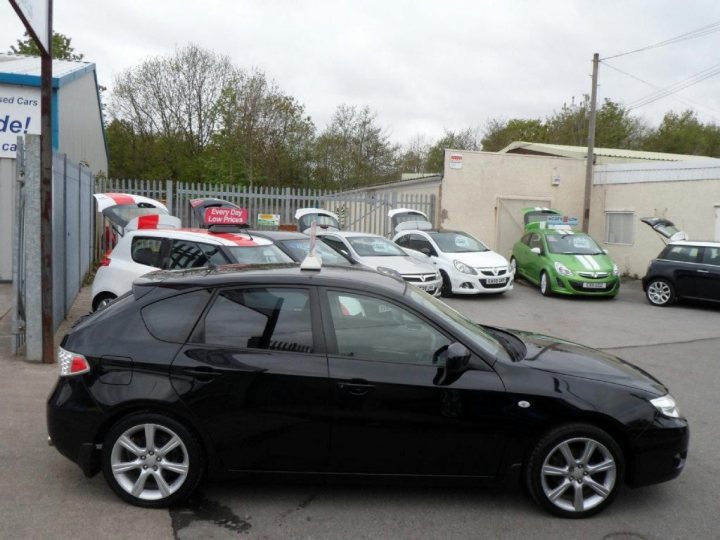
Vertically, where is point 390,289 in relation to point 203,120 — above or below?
below

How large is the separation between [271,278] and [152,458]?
4.32ft

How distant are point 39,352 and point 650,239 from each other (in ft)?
55.9

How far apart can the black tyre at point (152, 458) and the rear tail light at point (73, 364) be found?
407 mm

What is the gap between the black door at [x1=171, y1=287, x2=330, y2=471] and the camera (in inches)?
156

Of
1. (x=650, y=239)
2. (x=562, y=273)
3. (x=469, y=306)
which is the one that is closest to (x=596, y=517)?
(x=469, y=306)

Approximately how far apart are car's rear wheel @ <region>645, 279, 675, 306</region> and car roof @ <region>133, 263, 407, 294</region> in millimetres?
11526

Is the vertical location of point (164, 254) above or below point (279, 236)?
below

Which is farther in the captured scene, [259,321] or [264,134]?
[264,134]

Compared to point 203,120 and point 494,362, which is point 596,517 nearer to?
point 494,362

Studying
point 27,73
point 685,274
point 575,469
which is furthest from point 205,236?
point 685,274

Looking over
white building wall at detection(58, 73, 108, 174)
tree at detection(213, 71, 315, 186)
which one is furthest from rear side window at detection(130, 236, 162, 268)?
tree at detection(213, 71, 315, 186)

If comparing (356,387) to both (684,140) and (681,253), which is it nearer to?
(681,253)

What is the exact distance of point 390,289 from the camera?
4285mm

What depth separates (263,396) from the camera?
13.1 feet
